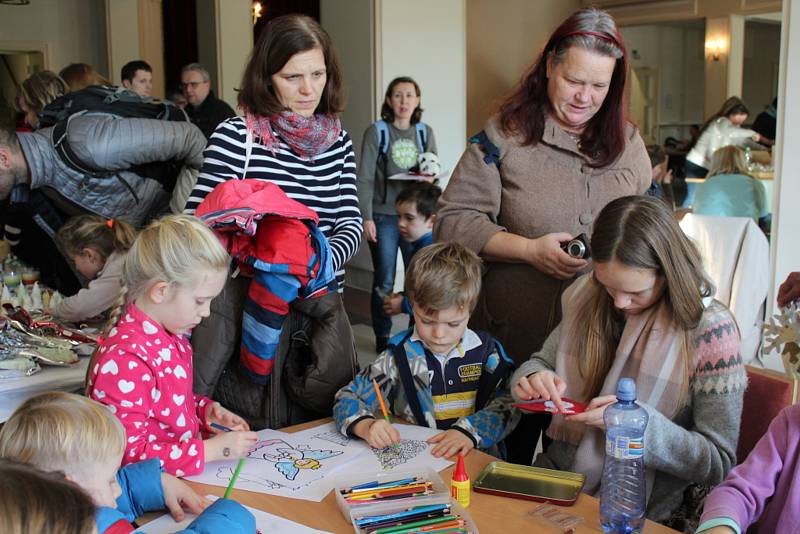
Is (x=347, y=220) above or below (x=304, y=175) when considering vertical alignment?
below

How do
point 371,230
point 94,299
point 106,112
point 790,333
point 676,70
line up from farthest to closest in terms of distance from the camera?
point 676,70 → point 371,230 → point 106,112 → point 94,299 → point 790,333

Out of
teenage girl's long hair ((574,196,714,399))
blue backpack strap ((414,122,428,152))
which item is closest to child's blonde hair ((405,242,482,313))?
teenage girl's long hair ((574,196,714,399))

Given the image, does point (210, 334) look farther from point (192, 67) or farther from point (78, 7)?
point (78, 7)

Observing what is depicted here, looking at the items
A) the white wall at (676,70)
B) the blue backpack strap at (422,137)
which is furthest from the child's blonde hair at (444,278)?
the white wall at (676,70)

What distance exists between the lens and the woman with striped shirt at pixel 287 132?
2.13 meters

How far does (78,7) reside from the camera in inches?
335

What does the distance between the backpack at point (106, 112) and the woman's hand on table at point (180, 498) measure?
5.89 feet

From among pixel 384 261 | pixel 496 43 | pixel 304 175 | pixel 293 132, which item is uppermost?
pixel 496 43

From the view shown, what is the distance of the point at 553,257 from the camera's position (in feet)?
6.53

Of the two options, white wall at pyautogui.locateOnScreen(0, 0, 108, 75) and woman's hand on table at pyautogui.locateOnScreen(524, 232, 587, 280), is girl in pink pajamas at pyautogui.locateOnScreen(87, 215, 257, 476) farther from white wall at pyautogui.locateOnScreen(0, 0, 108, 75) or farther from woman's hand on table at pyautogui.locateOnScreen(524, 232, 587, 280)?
white wall at pyautogui.locateOnScreen(0, 0, 108, 75)

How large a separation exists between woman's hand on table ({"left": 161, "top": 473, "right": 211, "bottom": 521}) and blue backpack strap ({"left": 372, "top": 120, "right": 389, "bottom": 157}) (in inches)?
153

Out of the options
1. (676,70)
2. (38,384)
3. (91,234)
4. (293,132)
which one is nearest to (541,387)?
(293,132)

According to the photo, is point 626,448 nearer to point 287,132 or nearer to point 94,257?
point 287,132

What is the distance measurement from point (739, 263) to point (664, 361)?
253 centimetres
